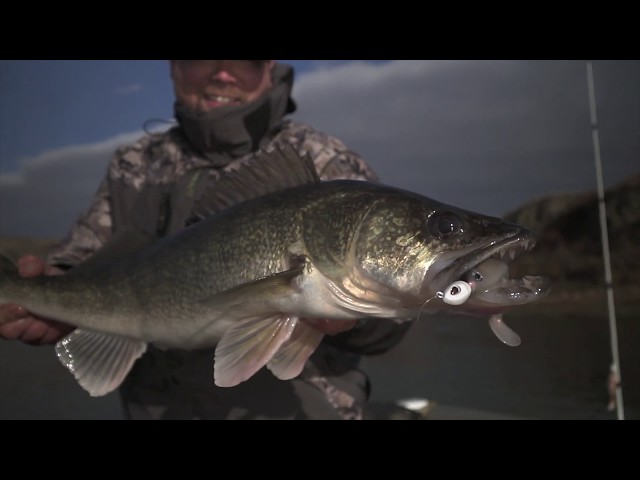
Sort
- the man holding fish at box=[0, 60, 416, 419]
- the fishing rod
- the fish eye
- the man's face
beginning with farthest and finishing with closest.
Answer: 1. the fishing rod
2. the man's face
3. the man holding fish at box=[0, 60, 416, 419]
4. the fish eye

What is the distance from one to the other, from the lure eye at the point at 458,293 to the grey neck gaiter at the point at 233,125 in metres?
1.46

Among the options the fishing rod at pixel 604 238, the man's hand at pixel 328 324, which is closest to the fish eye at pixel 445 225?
the man's hand at pixel 328 324

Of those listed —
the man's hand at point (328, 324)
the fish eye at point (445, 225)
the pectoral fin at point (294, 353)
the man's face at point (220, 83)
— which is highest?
the man's face at point (220, 83)

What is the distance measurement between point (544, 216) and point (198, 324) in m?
5.39

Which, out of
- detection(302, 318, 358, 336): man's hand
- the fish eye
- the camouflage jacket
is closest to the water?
the camouflage jacket

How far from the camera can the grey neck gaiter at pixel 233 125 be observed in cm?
248

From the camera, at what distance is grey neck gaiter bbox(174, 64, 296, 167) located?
2.48 metres

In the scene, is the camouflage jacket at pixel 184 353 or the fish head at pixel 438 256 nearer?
the fish head at pixel 438 256

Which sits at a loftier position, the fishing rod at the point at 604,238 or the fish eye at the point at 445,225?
the fishing rod at the point at 604,238

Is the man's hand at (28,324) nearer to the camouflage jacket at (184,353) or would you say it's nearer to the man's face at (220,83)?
the camouflage jacket at (184,353)

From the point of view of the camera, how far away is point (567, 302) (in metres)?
6.17

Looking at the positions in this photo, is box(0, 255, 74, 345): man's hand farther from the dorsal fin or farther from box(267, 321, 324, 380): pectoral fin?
box(267, 321, 324, 380): pectoral fin

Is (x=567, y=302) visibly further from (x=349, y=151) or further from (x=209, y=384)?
(x=209, y=384)

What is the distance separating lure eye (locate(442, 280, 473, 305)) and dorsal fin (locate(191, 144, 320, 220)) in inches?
22.3
